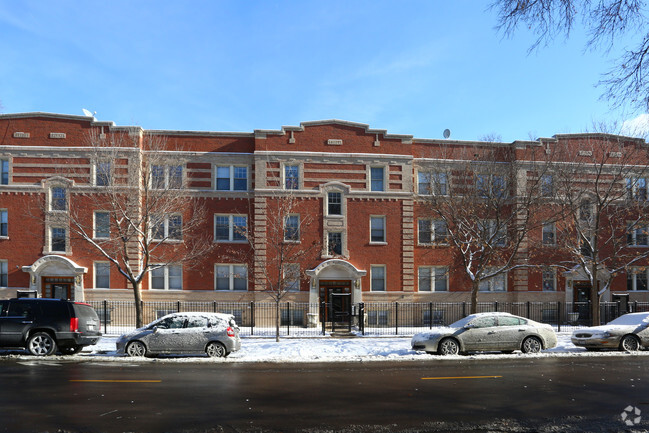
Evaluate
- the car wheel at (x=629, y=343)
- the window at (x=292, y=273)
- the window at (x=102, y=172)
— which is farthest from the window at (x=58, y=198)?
the car wheel at (x=629, y=343)

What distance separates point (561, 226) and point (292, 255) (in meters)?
15.2

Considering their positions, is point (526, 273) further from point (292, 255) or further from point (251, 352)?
point (251, 352)

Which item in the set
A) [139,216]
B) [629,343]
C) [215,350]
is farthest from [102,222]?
[629,343]

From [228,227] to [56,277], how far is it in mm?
9888

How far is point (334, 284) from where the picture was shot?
92.2 ft

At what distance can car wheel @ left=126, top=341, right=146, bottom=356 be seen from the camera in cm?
1562

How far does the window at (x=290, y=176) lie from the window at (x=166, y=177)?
5900 millimetres

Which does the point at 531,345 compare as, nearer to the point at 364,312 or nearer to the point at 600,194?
the point at 364,312

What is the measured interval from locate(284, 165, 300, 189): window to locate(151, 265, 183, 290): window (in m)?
7.92

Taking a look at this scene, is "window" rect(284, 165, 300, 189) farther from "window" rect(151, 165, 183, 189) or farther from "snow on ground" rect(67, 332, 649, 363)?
A: "snow on ground" rect(67, 332, 649, 363)

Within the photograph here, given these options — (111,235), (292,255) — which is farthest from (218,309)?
(111,235)

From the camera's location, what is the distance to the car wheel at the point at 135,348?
615 inches

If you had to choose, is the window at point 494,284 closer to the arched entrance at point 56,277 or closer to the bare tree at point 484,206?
the bare tree at point 484,206

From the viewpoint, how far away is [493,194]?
22.8m
